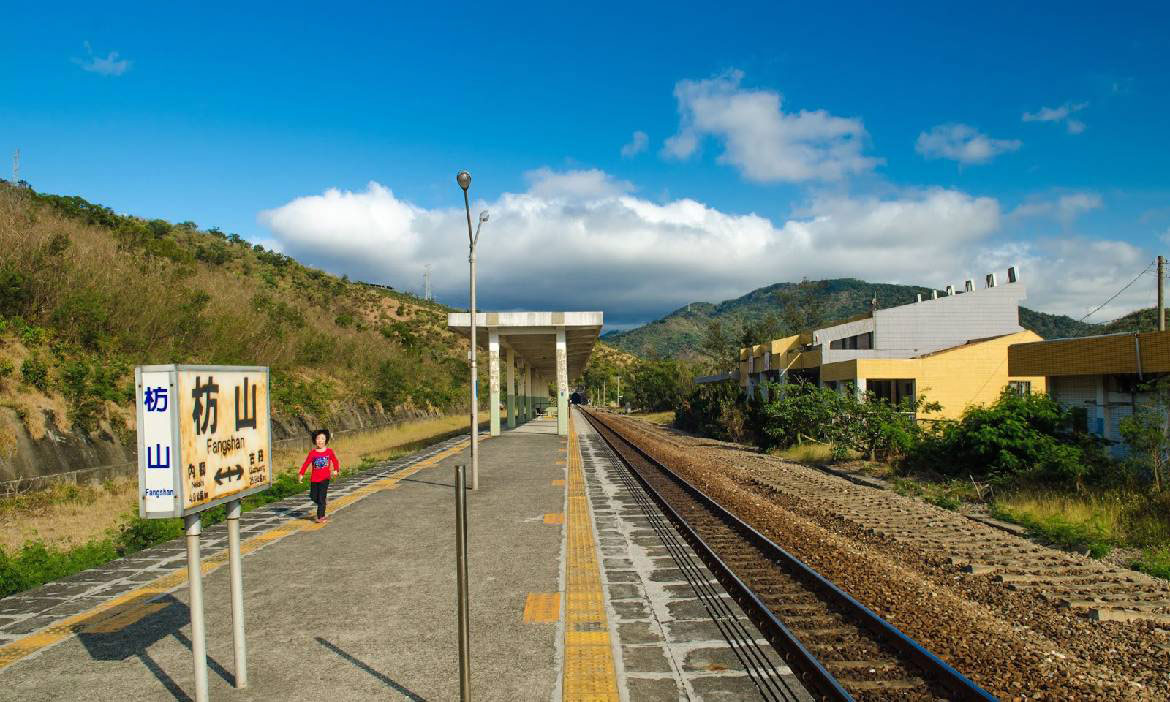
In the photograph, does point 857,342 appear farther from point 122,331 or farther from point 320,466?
point 122,331

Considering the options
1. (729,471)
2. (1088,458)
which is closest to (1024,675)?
(1088,458)

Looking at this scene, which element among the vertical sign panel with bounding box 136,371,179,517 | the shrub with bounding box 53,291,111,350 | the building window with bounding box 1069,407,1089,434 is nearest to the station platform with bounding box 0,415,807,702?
the vertical sign panel with bounding box 136,371,179,517

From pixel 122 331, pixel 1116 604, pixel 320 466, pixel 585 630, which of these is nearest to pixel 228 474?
pixel 585 630

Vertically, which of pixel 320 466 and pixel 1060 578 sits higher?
pixel 320 466

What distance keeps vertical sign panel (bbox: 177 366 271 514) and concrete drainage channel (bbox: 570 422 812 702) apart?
9.67 feet

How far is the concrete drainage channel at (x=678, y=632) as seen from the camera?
193 inches

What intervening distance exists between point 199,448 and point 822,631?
532cm

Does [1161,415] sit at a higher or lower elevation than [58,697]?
higher

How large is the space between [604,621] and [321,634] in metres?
2.45

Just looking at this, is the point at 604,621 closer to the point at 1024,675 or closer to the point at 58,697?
the point at 1024,675

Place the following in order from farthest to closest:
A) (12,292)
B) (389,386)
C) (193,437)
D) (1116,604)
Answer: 1. (389,386)
2. (12,292)
3. (1116,604)
4. (193,437)

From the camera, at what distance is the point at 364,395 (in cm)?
3741

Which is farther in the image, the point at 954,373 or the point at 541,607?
the point at 954,373

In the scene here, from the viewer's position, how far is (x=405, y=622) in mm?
6293
